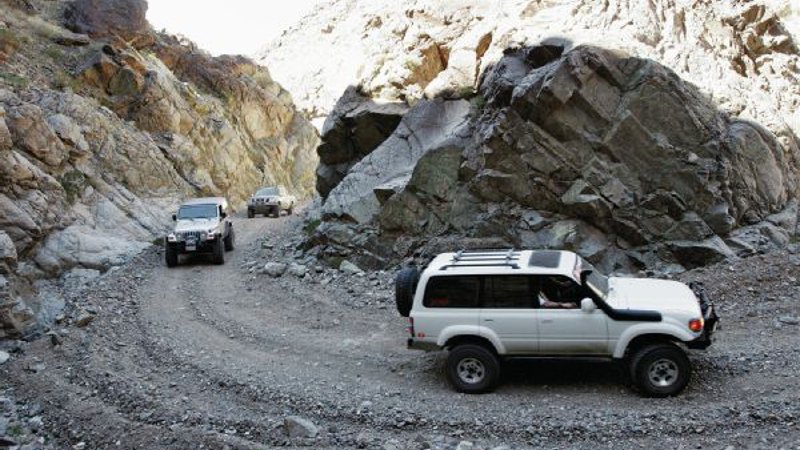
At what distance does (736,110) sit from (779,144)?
143 cm

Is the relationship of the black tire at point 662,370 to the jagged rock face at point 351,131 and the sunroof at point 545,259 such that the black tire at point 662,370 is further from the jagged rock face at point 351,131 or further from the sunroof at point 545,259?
the jagged rock face at point 351,131

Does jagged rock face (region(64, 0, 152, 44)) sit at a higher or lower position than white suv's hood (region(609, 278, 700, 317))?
higher

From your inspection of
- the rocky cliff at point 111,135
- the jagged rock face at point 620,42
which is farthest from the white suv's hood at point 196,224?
the jagged rock face at point 620,42

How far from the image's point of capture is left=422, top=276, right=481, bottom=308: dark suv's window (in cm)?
908

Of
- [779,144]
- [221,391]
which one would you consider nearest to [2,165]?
[221,391]

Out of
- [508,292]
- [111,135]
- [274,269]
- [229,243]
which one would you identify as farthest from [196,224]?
[508,292]

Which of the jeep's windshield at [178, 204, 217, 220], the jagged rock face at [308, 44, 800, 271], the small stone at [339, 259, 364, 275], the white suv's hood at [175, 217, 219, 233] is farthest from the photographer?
the jeep's windshield at [178, 204, 217, 220]

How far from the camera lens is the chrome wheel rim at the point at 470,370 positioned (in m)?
9.04

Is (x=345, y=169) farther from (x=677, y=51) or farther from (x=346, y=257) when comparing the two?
(x=677, y=51)

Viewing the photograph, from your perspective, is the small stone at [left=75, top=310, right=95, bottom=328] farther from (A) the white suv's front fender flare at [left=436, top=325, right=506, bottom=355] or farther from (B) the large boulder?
(A) the white suv's front fender flare at [left=436, top=325, right=506, bottom=355]

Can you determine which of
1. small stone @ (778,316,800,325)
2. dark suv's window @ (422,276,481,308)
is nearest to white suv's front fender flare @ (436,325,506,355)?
dark suv's window @ (422,276,481,308)

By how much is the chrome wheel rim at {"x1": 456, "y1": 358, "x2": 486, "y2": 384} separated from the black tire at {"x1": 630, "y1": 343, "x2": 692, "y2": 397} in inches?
Answer: 84.8

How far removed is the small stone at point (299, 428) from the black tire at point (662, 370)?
4467 millimetres

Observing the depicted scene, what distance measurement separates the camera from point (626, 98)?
51.4ft
